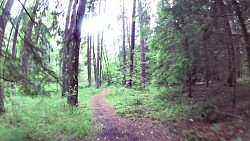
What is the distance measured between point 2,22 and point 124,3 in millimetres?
24447

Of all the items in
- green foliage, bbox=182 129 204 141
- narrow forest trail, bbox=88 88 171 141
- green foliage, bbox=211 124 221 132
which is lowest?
narrow forest trail, bbox=88 88 171 141

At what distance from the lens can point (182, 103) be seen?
34.0 feet

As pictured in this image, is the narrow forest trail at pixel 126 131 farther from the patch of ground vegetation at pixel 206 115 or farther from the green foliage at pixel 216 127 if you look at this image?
the green foliage at pixel 216 127

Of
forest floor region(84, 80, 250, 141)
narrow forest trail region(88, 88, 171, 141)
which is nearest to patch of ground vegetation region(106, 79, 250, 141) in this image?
Answer: forest floor region(84, 80, 250, 141)

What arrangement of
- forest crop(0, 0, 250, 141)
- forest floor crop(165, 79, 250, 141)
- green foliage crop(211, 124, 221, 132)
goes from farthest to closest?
1. green foliage crop(211, 124, 221, 132)
2. forest floor crop(165, 79, 250, 141)
3. forest crop(0, 0, 250, 141)

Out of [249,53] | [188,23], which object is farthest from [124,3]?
[249,53]

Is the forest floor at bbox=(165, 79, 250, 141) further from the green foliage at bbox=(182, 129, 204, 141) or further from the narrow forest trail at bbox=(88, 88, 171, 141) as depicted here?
the narrow forest trail at bbox=(88, 88, 171, 141)

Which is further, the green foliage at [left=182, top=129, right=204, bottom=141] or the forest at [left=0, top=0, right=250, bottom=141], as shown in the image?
the green foliage at [left=182, top=129, right=204, bottom=141]

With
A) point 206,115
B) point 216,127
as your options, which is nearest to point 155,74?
point 206,115

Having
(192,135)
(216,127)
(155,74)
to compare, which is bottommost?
(192,135)

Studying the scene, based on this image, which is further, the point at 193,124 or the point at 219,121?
the point at 193,124

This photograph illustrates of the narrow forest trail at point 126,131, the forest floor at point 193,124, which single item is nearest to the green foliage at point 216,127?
the forest floor at point 193,124

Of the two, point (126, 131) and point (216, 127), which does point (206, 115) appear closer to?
point (216, 127)

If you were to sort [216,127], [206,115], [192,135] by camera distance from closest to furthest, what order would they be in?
[192,135], [216,127], [206,115]
